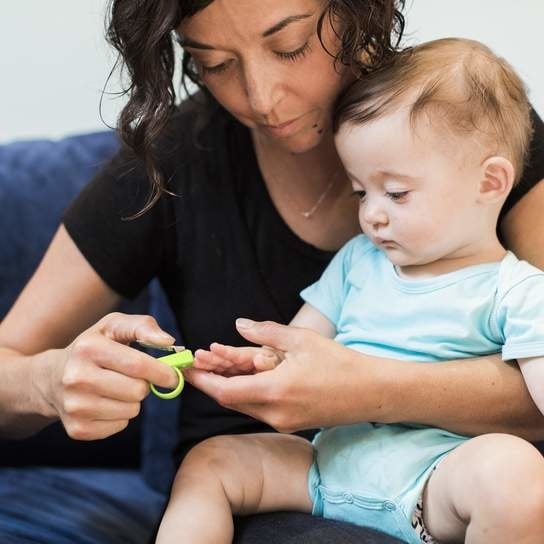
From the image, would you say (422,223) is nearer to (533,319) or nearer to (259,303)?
(533,319)

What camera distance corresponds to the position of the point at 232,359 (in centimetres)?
121

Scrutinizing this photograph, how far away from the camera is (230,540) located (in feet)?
4.14

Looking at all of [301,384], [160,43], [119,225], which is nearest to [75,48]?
[119,225]

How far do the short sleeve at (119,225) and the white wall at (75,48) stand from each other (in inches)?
25.7

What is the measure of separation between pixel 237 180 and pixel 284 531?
58cm

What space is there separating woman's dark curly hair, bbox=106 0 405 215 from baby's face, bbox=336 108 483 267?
0.40 feet

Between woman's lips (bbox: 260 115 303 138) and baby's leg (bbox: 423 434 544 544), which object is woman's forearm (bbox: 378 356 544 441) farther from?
woman's lips (bbox: 260 115 303 138)

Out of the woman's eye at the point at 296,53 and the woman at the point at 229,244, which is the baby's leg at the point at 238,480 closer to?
the woman at the point at 229,244

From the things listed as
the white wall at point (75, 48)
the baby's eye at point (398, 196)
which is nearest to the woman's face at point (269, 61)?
the baby's eye at point (398, 196)

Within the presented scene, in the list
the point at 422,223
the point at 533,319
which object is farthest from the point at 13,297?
the point at 533,319

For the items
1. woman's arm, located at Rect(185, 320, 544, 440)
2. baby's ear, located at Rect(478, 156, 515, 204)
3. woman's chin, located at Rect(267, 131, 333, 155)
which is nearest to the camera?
woman's arm, located at Rect(185, 320, 544, 440)

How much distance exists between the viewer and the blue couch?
1753 mm

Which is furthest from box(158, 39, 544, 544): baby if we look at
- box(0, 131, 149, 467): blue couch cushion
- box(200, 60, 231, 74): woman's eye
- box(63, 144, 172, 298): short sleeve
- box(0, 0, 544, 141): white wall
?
box(0, 0, 544, 141): white wall

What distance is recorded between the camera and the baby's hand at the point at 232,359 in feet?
3.94
